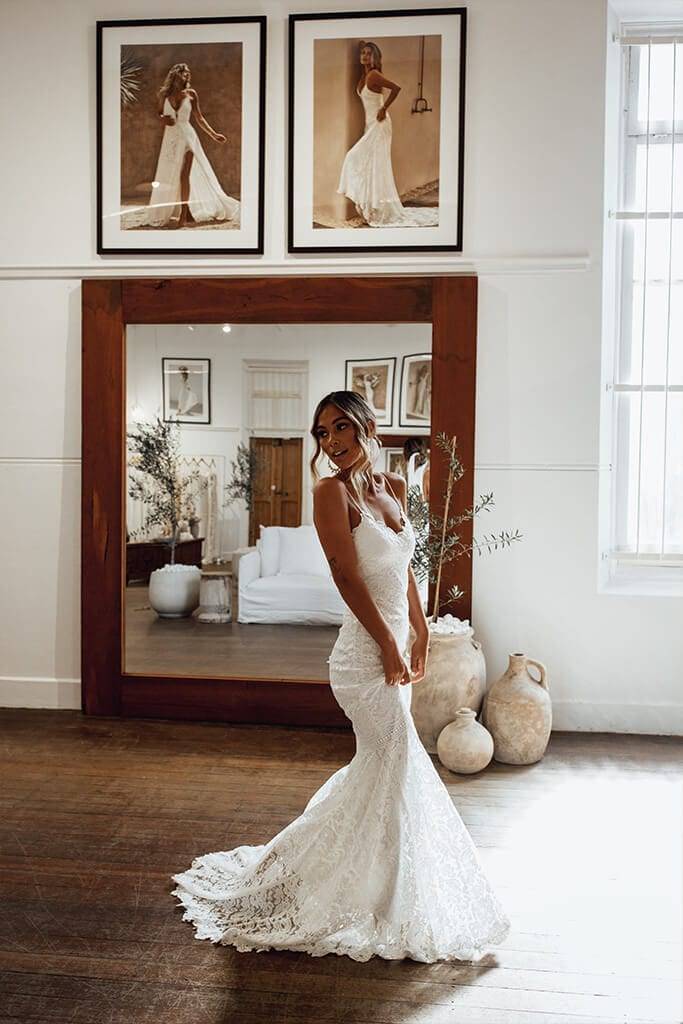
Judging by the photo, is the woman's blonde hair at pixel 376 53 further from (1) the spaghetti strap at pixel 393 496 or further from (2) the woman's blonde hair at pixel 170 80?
(1) the spaghetti strap at pixel 393 496

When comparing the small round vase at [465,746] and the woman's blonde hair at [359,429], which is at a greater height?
the woman's blonde hair at [359,429]

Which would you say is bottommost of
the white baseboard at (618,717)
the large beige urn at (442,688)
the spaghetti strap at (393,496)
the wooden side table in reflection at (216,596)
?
the white baseboard at (618,717)

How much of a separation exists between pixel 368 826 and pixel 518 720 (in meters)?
1.78

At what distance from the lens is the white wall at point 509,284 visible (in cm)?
467

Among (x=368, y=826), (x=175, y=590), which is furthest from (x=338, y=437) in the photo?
(x=175, y=590)

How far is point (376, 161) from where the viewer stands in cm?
475

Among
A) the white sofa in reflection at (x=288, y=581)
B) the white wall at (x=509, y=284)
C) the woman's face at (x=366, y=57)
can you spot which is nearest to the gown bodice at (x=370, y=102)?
the woman's face at (x=366, y=57)

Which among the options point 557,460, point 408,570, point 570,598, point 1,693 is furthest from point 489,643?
point 1,693

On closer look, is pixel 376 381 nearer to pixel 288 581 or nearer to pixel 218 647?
pixel 288 581

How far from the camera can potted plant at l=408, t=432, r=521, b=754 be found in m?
4.32

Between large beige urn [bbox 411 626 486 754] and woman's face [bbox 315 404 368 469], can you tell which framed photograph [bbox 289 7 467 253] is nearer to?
large beige urn [bbox 411 626 486 754]

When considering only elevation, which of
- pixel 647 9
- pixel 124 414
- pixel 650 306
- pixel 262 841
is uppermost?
pixel 647 9

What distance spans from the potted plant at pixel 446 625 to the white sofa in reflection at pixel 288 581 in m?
0.52

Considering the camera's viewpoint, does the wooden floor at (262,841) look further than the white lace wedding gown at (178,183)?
No
